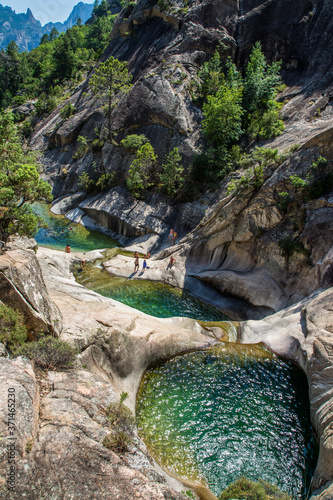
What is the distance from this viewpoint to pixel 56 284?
54.9 ft

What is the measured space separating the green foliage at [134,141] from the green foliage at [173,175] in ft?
17.1

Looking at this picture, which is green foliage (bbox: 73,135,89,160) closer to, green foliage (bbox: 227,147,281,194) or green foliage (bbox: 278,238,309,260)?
green foliage (bbox: 227,147,281,194)

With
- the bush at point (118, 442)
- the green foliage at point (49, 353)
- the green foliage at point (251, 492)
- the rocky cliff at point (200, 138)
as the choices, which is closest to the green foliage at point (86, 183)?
the rocky cliff at point (200, 138)

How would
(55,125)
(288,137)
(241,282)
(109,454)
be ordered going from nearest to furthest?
(109,454) → (241,282) → (288,137) → (55,125)

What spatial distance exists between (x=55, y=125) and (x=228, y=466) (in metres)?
59.8

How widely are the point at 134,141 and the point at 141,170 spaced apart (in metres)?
4.38

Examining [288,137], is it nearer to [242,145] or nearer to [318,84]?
[242,145]

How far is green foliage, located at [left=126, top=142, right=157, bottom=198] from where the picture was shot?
1394 inches

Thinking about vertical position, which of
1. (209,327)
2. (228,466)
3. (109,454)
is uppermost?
(109,454)

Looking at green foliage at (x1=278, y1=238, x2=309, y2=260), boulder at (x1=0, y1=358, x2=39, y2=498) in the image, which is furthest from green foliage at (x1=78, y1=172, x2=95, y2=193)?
boulder at (x1=0, y1=358, x2=39, y2=498)

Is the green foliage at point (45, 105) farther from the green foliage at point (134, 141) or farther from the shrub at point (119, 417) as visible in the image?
the shrub at point (119, 417)

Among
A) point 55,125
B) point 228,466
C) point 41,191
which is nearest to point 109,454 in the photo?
point 228,466

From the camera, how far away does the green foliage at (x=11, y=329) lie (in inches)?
355

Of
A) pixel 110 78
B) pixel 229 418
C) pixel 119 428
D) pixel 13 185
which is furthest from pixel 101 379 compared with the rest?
pixel 110 78
